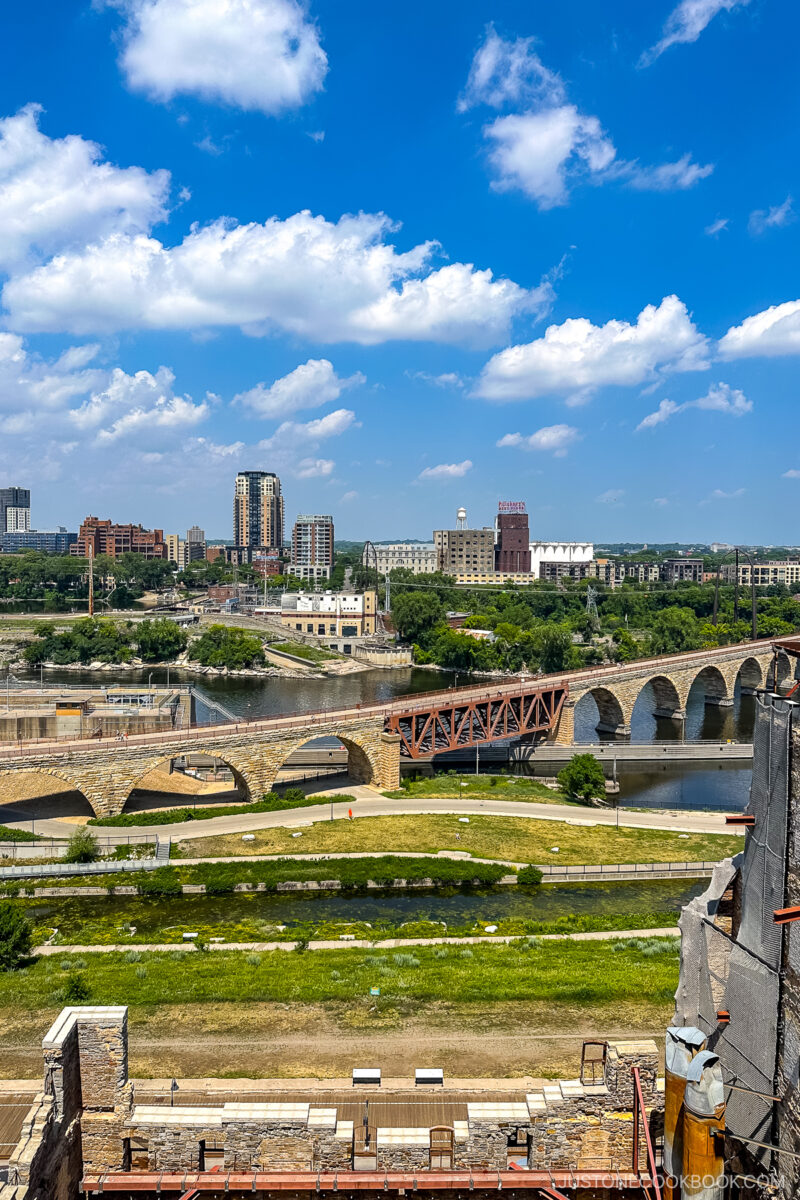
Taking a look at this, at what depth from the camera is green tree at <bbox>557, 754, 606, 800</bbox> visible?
42219 millimetres

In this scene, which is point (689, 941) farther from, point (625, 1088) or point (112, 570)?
point (112, 570)

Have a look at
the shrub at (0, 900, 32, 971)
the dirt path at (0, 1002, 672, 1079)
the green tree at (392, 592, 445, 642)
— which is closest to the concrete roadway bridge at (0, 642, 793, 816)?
the shrub at (0, 900, 32, 971)

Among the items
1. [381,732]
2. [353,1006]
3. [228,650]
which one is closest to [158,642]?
[228,650]

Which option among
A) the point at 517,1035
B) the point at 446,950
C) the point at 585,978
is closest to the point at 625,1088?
the point at 517,1035

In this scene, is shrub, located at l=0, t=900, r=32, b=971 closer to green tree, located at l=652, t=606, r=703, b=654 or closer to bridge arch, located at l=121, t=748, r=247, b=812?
bridge arch, located at l=121, t=748, r=247, b=812

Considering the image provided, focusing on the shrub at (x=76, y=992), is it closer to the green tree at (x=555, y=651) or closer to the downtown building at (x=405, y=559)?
the green tree at (x=555, y=651)

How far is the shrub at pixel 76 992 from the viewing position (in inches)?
717

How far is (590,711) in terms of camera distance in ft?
241

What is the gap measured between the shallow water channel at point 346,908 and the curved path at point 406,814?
5918mm

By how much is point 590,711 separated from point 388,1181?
6657 cm

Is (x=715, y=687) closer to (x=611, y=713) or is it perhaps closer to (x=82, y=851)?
(x=611, y=713)

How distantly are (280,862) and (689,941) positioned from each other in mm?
24684

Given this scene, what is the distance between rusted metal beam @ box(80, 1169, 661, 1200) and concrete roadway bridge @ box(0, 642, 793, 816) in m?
19.6

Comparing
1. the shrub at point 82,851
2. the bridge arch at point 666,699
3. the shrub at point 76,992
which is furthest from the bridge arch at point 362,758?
the bridge arch at point 666,699
